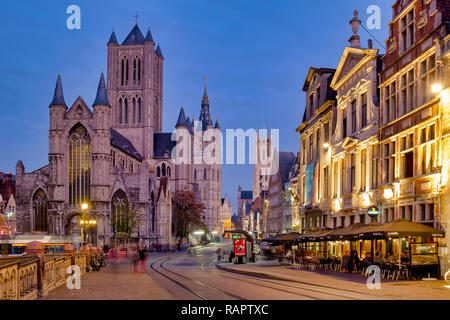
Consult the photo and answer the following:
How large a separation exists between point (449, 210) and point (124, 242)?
69.2 m

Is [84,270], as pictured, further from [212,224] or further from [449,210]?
[212,224]

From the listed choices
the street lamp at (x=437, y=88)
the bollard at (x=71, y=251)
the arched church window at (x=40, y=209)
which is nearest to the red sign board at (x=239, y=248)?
the bollard at (x=71, y=251)

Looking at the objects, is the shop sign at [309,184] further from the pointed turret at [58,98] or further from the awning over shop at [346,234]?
the pointed turret at [58,98]

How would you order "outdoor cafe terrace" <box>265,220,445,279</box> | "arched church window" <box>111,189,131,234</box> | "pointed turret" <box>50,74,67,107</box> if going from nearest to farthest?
"outdoor cafe terrace" <box>265,220,445,279</box> → "arched church window" <box>111,189,131,234</box> → "pointed turret" <box>50,74,67,107</box>

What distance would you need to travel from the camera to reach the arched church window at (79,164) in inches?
3285

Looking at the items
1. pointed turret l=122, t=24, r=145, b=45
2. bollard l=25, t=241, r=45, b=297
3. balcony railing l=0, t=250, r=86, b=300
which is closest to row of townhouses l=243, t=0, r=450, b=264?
balcony railing l=0, t=250, r=86, b=300

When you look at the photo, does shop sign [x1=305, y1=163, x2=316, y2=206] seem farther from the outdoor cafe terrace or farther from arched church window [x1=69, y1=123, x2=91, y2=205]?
arched church window [x1=69, y1=123, x2=91, y2=205]

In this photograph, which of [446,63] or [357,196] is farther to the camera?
[357,196]

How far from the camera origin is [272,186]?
9862 cm

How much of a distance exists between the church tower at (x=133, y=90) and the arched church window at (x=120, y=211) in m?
33.7

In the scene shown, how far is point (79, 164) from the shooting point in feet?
276

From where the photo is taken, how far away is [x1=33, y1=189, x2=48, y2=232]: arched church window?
274 feet

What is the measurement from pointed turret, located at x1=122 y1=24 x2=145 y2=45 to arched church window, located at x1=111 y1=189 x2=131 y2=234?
45953 millimetres
